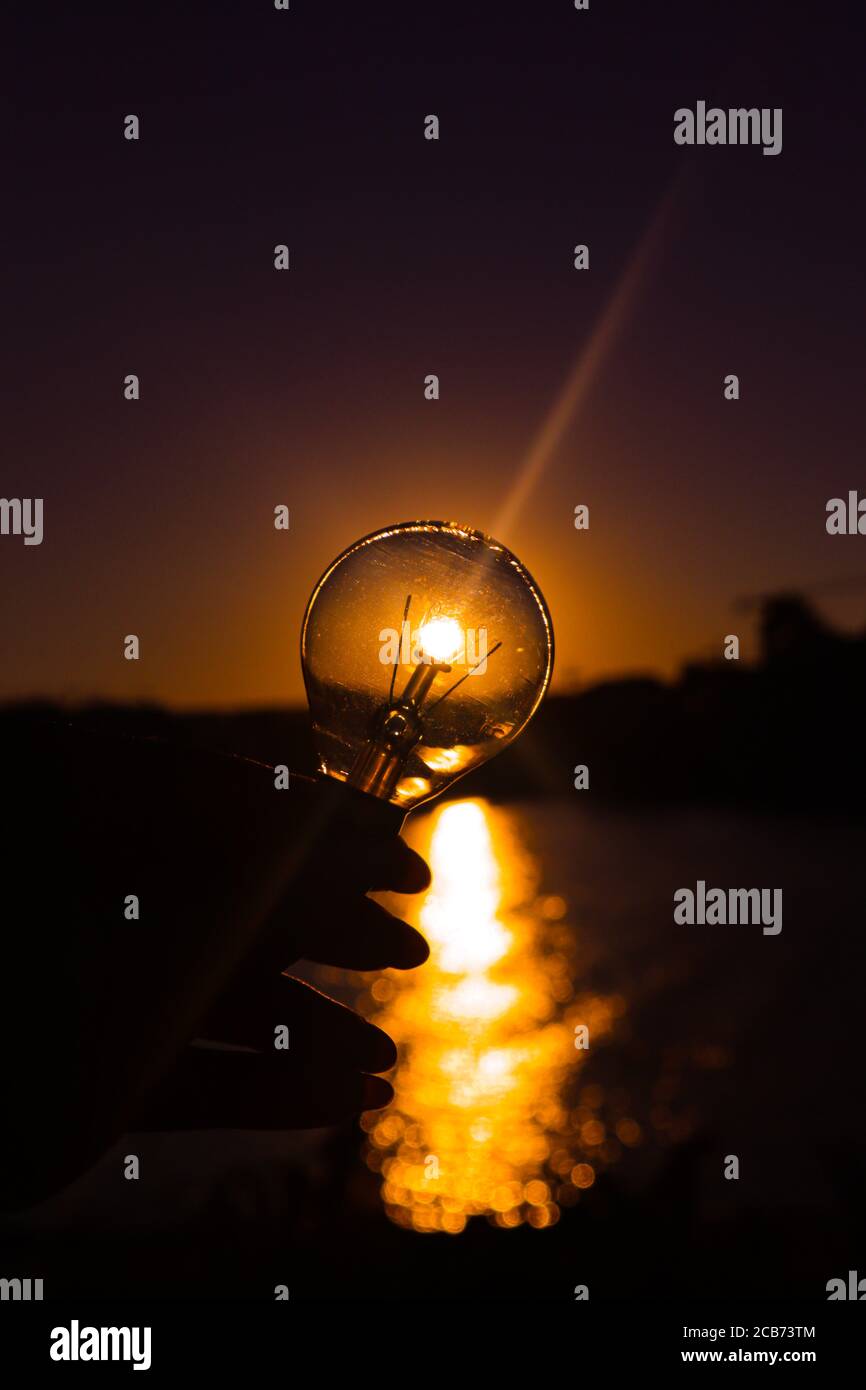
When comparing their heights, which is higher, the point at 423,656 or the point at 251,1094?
the point at 423,656

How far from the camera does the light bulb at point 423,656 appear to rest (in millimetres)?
1818

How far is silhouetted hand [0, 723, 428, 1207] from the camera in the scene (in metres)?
1.22

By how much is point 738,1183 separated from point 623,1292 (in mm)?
14090

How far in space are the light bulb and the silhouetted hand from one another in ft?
1.37


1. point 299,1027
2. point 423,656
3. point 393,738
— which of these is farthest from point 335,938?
point 423,656

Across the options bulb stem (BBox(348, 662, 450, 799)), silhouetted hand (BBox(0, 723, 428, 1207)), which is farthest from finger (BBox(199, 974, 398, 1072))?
bulb stem (BBox(348, 662, 450, 799))

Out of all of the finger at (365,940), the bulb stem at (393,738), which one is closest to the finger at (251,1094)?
the finger at (365,940)

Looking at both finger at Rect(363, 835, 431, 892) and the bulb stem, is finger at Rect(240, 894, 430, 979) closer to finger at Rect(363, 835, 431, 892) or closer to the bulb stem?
finger at Rect(363, 835, 431, 892)

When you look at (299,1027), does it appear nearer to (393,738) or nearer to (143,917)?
(143,917)

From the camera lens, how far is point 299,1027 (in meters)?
1.45

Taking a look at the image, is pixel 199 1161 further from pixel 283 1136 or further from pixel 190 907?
pixel 190 907

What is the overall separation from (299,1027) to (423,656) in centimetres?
65

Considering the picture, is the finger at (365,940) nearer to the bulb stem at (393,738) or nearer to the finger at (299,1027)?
the finger at (299,1027)

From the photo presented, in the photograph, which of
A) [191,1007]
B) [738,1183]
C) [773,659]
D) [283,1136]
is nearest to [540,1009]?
[738,1183]
